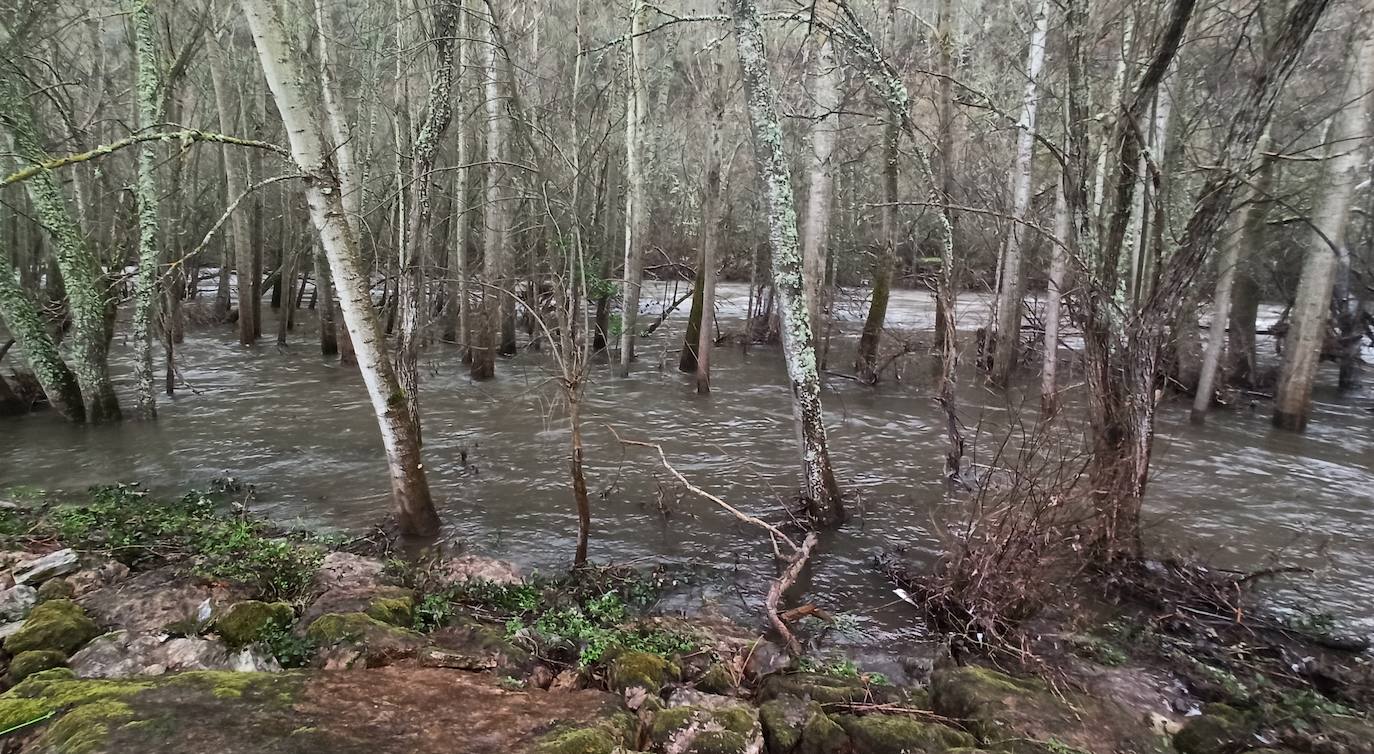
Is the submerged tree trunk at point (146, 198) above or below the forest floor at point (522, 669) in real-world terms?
above

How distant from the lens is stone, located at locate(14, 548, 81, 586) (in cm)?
442

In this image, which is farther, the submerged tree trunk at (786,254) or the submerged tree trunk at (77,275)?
the submerged tree trunk at (77,275)

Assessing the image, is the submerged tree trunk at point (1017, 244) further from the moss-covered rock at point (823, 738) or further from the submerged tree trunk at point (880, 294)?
the moss-covered rock at point (823, 738)

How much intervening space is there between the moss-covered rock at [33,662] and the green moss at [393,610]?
1.47 meters

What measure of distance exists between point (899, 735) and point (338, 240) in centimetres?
501

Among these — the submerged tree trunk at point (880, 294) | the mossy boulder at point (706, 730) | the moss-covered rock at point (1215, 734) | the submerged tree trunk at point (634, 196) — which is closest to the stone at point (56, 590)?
the mossy boulder at point (706, 730)

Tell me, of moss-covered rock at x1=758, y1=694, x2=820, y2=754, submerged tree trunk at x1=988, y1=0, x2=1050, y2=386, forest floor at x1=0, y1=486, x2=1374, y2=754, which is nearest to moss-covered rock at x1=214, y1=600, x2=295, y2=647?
forest floor at x1=0, y1=486, x2=1374, y2=754

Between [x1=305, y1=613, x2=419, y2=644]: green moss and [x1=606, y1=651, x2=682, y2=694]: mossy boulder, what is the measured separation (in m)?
1.24

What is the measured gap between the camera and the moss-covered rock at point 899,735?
346cm

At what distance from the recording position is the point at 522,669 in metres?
4.15

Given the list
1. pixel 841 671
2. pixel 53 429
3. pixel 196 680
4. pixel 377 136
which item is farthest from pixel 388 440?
pixel 377 136

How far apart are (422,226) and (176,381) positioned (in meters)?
7.64

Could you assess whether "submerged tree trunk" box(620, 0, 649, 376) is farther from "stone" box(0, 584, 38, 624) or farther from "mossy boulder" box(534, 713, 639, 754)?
"mossy boulder" box(534, 713, 639, 754)

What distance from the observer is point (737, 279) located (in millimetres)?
28000
